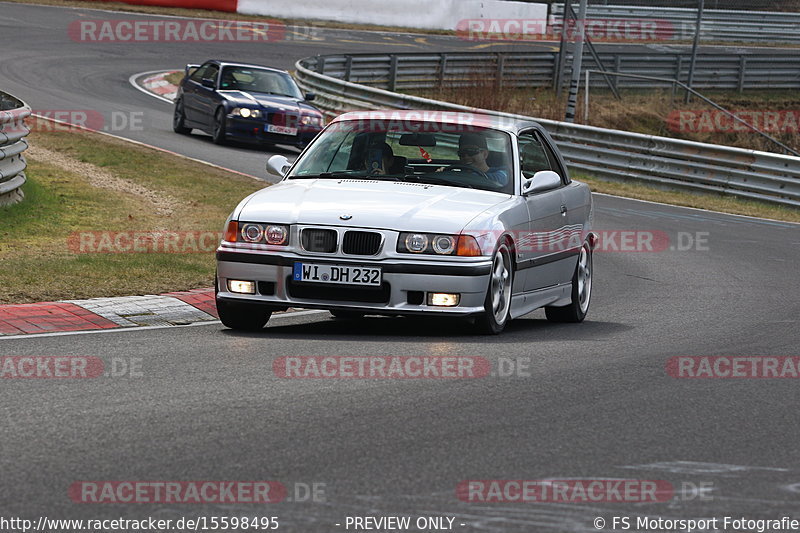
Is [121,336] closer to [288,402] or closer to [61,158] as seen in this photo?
[288,402]

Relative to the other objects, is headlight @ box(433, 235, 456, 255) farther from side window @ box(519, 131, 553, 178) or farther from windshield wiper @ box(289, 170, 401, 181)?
side window @ box(519, 131, 553, 178)

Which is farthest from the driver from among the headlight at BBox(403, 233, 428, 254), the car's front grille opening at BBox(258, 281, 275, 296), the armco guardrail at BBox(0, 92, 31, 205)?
the armco guardrail at BBox(0, 92, 31, 205)

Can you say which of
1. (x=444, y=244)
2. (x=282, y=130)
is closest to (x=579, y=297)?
(x=444, y=244)

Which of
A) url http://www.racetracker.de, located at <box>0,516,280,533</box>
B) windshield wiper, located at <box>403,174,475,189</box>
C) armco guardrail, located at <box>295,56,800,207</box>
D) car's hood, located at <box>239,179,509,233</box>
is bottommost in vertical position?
armco guardrail, located at <box>295,56,800,207</box>

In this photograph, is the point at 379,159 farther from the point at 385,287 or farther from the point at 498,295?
the point at 385,287

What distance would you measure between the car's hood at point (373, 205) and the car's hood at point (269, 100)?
15.8 meters

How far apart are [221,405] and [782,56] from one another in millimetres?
41240

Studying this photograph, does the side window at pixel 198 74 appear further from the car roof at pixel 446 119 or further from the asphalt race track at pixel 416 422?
the car roof at pixel 446 119

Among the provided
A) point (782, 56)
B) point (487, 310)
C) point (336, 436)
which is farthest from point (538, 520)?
point (782, 56)

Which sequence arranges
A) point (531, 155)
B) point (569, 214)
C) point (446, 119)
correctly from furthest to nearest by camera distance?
1. point (569, 214)
2. point (531, 155)
3. point (446, 119)

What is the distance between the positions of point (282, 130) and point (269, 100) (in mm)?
756

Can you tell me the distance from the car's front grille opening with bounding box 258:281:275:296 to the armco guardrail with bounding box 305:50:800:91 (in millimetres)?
25782

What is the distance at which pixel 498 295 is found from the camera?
946cm

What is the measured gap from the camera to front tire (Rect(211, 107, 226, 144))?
25438 millimetres
